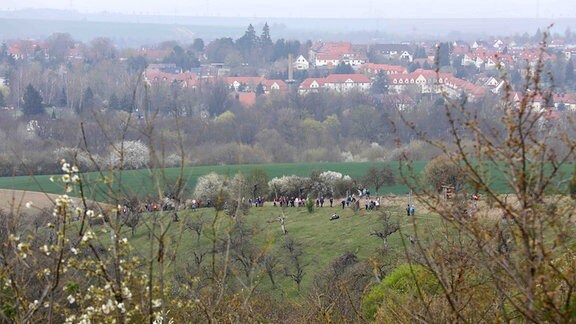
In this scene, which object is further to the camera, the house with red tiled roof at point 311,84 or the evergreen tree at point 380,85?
the evergreen tree at point 380,85

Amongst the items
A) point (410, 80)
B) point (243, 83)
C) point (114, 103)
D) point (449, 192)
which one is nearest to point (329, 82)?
point (410, 80)

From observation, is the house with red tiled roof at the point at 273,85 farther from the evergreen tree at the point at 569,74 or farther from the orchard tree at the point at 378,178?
the orchard tree at the point at 378,178

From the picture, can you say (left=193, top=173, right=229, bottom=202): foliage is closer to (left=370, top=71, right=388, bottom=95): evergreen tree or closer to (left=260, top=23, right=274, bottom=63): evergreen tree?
(left=370, top=71, right=388, bottom=95): evergreen tree

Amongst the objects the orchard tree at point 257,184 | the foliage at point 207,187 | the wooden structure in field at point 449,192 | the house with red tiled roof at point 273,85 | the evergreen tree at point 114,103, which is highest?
the wooden structure in field at point 449,192

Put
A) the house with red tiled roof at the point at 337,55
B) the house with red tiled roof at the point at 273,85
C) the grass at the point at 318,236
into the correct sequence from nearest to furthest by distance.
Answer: the grass at the point at 318,236
the house with red tiled roof at the point at 273,85
the house with red tiled roof at the point at 337,55

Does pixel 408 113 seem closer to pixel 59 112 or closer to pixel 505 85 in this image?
pixel 59 112

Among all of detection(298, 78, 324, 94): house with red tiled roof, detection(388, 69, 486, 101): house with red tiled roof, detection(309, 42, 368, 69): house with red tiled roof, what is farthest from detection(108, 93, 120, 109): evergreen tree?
detection(309, 42, 368, 69): house with red tiled roof

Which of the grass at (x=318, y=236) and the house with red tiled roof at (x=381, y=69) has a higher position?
the grass at (x=318, y=236)

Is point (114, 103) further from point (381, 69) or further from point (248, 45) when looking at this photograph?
point (248, 45)

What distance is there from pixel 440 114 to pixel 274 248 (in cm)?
2763

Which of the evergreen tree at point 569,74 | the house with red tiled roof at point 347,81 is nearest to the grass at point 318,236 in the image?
the house with red tiled roof at point 347,81

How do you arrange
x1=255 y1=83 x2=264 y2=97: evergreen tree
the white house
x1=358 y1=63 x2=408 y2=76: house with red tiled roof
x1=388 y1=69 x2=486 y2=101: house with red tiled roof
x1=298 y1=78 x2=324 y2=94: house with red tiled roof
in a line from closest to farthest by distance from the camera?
x1=388 y1=69 x2=486 y2=101: house with red tiled roof
x1=255 y1=83 x2=264 y2=97: evergreen tree
x1=298 y1=78 x2=324 y2=94: house with red tiled roof
x1=358 y1=63 x2=408 y2=76: house with red tiled roof
the white house

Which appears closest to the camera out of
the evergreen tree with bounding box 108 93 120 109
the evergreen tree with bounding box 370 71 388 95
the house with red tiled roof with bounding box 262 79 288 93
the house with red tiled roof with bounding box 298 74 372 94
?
the evergreen tree with bounding box 108 93 120 109

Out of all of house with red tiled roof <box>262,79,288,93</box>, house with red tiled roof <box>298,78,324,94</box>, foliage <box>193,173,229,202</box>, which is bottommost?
house with red tiled roof <box>262,79,288,93</box>
